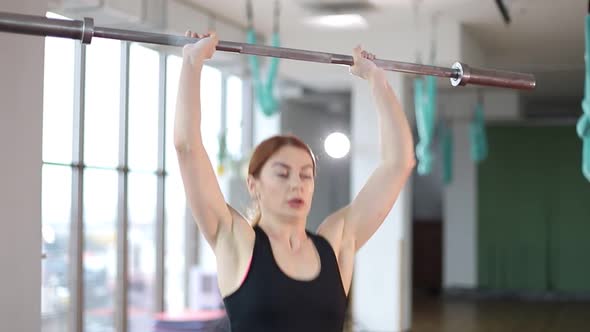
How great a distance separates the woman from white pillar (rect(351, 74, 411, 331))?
21.4ft

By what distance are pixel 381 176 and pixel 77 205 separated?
4.68 m

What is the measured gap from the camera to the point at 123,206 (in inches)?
288

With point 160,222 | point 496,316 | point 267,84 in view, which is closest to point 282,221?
point 267,84

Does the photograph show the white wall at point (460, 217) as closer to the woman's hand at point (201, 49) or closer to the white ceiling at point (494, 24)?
the white ceiling at point (494, 24)

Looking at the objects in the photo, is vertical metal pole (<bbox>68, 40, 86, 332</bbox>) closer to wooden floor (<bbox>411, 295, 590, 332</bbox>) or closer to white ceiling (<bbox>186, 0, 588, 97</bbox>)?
white ceiling (<bbox>186, 0, 588, 97</bbox>)

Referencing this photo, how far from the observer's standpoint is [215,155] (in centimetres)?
906

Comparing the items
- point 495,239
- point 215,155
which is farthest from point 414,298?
point 215,155

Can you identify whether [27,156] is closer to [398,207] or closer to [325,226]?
[325,226]

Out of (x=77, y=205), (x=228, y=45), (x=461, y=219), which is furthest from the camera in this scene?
(x=461, y=219)

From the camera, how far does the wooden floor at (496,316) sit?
385 inches

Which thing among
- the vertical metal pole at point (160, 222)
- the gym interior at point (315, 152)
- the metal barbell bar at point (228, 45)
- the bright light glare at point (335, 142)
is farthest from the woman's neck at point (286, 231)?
the vertical metal pole at point (160, 222)

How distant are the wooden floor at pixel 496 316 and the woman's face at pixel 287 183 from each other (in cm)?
770

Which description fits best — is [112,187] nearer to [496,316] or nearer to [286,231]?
[286,231]

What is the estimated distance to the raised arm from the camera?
240cm
